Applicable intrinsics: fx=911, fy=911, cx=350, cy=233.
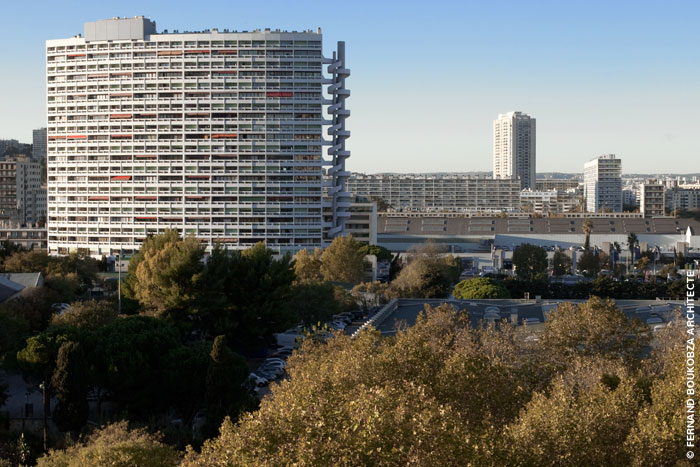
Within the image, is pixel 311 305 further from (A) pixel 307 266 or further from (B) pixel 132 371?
(A) pixel 307 266

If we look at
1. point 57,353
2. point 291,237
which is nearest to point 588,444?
point 57,353

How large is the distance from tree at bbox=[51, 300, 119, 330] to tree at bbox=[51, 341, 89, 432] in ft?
25.9

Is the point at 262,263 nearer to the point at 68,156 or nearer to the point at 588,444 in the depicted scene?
the point at 588,444

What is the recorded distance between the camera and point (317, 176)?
293 ft

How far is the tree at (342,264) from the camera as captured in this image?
69.9 meters

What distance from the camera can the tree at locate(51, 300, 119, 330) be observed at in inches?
1519

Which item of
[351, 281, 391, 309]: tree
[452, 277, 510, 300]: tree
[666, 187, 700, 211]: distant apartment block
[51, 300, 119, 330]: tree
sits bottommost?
[351, 281, 391, 309]: tree

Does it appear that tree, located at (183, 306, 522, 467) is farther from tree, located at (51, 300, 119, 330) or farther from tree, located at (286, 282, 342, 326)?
tree, located at (286, 282, 342, 326)

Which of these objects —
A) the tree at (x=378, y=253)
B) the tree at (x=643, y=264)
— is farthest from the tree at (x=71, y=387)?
the tree at (x=643, y=264)

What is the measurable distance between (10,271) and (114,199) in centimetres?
3404

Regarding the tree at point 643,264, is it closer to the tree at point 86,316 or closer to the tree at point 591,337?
the tree at point 86,316

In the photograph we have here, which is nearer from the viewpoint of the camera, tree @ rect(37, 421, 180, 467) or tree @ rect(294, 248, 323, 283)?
tree @ rect(37, 421, 180, 467)

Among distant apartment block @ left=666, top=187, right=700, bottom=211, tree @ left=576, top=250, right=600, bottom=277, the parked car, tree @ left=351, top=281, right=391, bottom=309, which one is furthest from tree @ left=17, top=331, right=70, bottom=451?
distant apartment block @ left=666, top=187, right=700, bottom=211

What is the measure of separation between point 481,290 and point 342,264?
1670 cm
